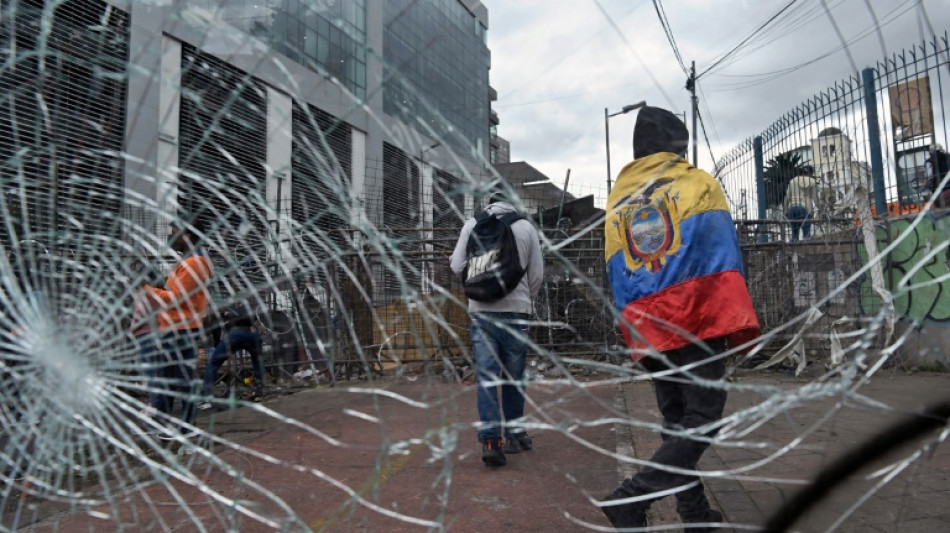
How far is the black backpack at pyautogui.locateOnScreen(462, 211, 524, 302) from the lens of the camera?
2.47m

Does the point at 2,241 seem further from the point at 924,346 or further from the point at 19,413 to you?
the point at 924,346

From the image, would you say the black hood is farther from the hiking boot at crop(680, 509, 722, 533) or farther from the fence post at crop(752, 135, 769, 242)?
the fence post at crop(752, 135, 769, 242)

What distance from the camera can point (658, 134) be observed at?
176 cm

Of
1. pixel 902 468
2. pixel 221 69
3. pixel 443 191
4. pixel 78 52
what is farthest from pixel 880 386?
pixel 78 52

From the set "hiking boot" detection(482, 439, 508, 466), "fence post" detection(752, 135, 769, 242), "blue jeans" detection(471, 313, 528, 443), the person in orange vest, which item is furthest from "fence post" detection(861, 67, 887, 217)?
"fence post" detection(752, 135, 769, 242)

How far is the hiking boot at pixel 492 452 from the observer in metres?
2.66

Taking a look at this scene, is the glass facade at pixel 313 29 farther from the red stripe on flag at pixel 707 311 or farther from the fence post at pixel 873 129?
the fence post at pixel 873 129

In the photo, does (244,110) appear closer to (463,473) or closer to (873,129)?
(873,129)

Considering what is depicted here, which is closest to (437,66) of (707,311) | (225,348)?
(707,311)

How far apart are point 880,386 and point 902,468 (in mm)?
129

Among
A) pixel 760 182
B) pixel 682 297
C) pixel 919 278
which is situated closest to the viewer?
pixel 919 278

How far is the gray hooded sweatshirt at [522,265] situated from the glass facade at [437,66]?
3.61 feet

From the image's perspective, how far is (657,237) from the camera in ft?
5.43

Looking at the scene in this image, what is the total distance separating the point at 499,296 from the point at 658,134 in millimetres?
962
